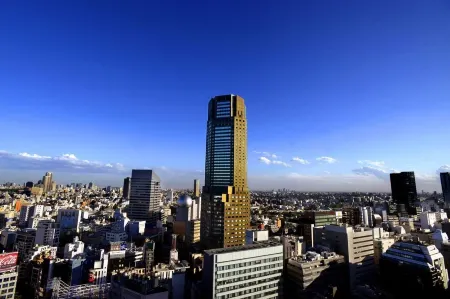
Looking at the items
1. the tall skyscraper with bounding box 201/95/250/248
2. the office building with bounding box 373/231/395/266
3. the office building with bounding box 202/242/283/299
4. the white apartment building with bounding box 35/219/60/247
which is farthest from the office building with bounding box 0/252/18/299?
the office building with bounding box 373/231/395/266

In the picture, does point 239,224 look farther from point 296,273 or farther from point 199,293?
point 199,293

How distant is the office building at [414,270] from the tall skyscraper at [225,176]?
89.6 feet

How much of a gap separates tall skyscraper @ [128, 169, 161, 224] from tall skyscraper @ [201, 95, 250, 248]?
37.5m

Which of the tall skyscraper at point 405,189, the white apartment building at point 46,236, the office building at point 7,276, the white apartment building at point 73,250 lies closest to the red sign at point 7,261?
the office building at point 7,276

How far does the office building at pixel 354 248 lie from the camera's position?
44062mm

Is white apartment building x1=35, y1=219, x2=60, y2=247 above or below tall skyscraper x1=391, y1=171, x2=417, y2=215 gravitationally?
below

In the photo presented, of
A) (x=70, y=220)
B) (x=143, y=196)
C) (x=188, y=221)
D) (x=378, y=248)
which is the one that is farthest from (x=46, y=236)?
(x=378, y=248)

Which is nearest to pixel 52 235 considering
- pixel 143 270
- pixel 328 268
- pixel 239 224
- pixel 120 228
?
pixel 120 228

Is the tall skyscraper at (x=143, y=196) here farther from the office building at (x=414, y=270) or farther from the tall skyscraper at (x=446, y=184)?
the tall skyscraper at (x=446, y=184)

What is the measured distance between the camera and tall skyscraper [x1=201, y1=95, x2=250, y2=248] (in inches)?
2322

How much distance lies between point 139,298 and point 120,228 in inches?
1859

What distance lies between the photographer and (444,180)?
13412cm

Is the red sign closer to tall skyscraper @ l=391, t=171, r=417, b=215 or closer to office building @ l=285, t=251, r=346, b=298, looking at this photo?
office building @ l=285, t=251, r=346, b=298

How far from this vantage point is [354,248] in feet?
152
